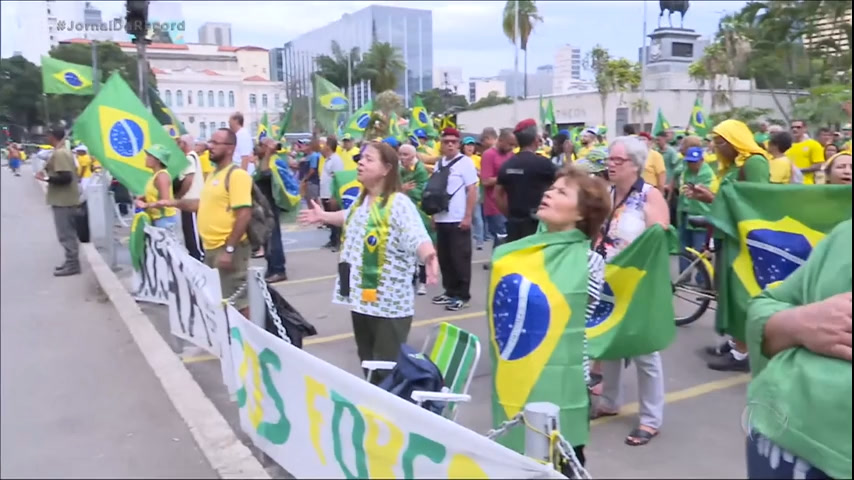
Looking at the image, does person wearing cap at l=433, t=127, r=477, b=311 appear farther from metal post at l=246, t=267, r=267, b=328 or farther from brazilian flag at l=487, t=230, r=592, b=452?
brazilian flag at l=487, t=230, r=592, b=452

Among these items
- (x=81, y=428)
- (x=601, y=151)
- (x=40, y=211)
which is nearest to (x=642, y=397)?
(x=601, y=151)

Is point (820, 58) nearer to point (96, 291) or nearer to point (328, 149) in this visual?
point (96, 291)

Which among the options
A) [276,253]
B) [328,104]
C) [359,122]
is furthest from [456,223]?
[359,122]

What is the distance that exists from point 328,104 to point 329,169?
2242mm

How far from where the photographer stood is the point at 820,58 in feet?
8.66

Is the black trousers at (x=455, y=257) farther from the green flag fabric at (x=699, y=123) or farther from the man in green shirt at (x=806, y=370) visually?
the green flag fabric at (x=699, y=123)

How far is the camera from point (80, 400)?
17.0 feet

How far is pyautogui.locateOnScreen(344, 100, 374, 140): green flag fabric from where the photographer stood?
1356 centimetres

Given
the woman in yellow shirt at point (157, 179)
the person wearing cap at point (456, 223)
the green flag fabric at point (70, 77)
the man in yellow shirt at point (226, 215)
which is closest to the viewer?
the man in yellow shirt at point (226, 215)

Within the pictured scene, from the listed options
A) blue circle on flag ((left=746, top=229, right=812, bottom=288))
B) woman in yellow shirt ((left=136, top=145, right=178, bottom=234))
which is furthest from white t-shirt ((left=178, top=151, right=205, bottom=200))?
blue circle on flag ((left=746, top=229, right=812, bottom=288))

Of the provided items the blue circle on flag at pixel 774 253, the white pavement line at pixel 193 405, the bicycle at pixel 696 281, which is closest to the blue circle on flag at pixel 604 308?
the blue circle on flag at pixel 774 253

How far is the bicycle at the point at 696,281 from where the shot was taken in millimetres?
6234

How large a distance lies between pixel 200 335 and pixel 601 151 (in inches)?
124

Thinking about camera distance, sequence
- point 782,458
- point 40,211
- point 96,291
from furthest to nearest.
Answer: point 40,211
point 96,291
point 782,458
